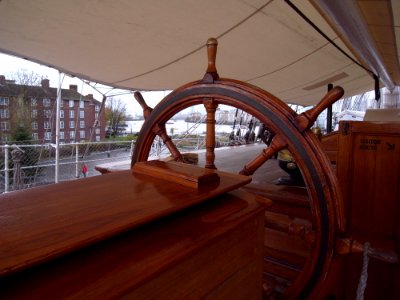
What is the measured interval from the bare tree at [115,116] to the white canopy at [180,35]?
277 cm

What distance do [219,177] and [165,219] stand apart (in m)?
0.21

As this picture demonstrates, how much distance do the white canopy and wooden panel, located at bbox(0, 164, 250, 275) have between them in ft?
3.34

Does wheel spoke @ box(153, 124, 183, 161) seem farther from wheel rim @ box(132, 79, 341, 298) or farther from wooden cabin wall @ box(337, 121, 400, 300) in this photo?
Answer: wooden cabin wall @ box(337, 121, 400, 300)

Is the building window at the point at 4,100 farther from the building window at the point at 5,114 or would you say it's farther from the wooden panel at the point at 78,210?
the wooden panel at the point at 78,210

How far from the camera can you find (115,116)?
632 centimetres

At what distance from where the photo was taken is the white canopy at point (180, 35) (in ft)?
5.53

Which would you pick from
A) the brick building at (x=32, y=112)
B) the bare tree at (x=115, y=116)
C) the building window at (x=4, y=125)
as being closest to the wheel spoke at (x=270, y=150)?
the brick building at (x=32, y=112)

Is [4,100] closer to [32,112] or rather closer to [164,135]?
[32,112]

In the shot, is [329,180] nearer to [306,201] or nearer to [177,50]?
[306,201]

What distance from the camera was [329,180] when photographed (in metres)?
0.66

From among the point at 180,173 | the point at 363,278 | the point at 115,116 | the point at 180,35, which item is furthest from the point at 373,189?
the point at 115,116

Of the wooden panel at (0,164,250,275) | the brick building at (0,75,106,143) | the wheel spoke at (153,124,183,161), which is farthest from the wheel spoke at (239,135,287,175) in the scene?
the brick building at (0,75,106,143)

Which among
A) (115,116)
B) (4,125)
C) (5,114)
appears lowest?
(4,125)

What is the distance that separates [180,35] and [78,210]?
6.55 ft
